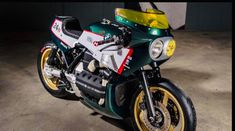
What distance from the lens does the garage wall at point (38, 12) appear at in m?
6.38

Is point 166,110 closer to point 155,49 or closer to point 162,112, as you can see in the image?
point 162,112

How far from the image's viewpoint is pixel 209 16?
6.68m

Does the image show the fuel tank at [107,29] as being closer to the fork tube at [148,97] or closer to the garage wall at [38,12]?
the fork tube at [148,97]

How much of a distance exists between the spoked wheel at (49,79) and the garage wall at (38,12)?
338 cm

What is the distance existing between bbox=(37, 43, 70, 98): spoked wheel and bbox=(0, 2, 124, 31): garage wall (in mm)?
3381

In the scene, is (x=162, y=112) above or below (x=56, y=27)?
below

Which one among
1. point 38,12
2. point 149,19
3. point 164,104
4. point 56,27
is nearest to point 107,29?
point 149,19

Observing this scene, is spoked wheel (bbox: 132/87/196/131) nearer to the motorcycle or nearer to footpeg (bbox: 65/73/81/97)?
the motorcycle

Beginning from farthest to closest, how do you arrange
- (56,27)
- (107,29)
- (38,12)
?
1. (38,12)
2. (56,27)
3. (107,29)

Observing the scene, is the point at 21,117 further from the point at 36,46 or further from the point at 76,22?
the point at 36,46

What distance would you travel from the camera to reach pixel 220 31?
6.61 meters

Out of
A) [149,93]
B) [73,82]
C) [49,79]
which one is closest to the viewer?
[149,93]

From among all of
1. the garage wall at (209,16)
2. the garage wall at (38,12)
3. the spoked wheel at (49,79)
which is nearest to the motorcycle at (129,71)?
the spoked wheel at (49,79)

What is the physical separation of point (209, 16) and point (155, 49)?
5117 millimetres
